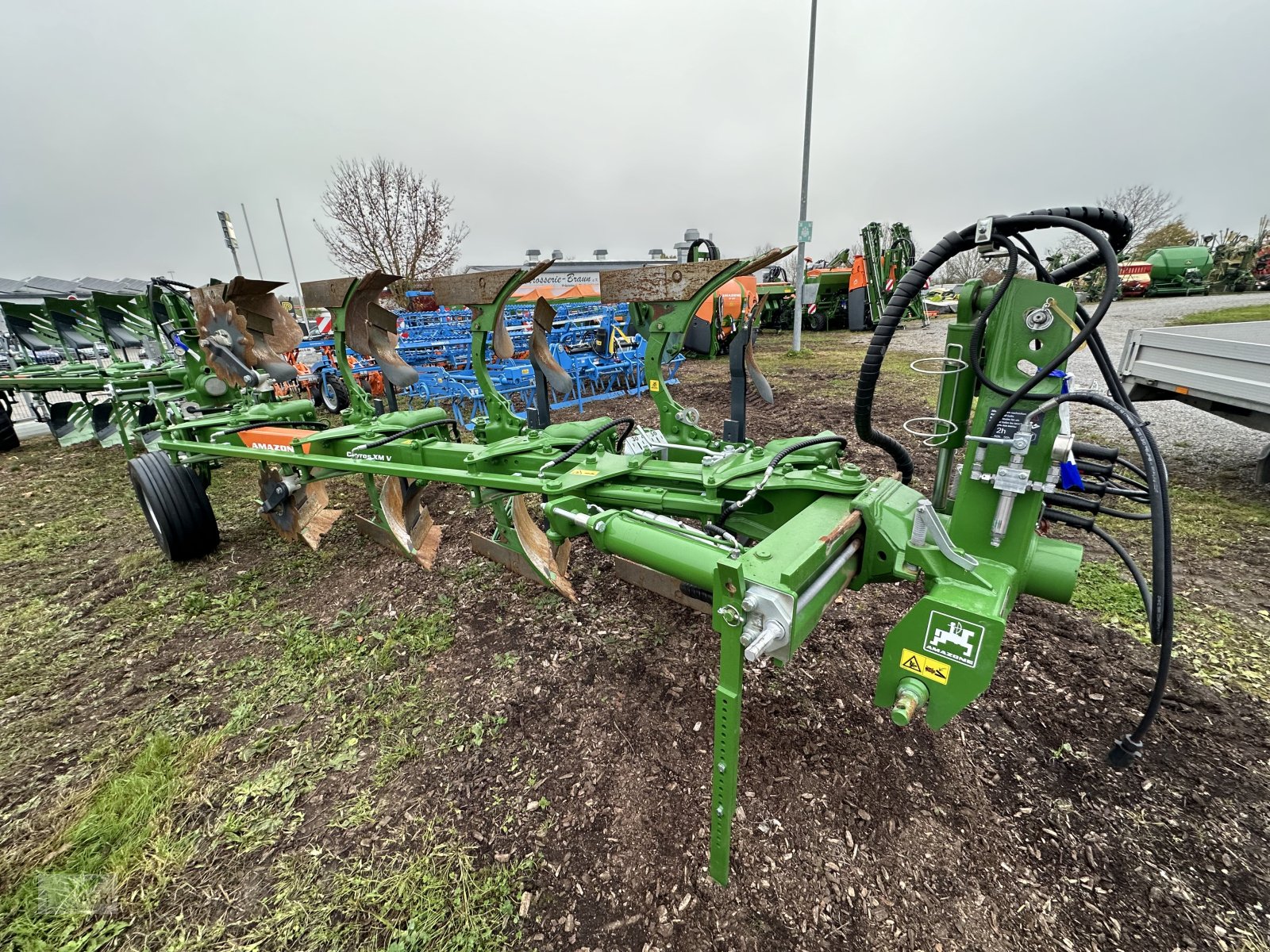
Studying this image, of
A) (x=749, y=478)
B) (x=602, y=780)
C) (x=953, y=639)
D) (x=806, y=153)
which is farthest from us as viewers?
(x=806, y=153)

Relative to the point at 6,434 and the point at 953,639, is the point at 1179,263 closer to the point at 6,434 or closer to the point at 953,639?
the point at 953,639

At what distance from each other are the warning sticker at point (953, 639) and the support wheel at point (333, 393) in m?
11.0

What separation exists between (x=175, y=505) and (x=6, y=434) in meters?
7.85

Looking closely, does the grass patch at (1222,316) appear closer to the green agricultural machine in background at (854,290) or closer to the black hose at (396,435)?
the green agricultural machine in background at (854,290)

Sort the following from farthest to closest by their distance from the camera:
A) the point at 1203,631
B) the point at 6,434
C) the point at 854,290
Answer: the point at 854,290
the point at 6,434
the point at 1203,631

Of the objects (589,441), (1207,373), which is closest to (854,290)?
(1207,373)

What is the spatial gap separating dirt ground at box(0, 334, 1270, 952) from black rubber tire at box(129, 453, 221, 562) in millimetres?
569

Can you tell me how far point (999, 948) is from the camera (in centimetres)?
174

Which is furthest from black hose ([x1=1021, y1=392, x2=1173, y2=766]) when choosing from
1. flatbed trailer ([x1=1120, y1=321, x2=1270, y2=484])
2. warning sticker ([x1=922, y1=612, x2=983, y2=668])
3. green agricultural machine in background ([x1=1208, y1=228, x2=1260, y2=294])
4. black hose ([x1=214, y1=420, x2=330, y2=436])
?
green agricultural machine in background ([x1=1208, y1=228, x2=1260, y2=294])

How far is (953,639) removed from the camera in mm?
1643

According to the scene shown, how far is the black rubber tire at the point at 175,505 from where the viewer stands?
14.2 feet

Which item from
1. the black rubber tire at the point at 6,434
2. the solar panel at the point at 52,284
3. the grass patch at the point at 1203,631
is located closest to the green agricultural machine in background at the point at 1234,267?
the grass patch at the point at 1203,631

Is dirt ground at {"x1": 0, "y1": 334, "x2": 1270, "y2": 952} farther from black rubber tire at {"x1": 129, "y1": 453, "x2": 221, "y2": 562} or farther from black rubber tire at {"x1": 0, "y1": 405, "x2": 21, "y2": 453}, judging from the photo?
black rubber tire at {"x1": 0, "y1": 405, "x2": 21, "y2": 453}

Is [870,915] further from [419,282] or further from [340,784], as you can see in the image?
[419,282]
